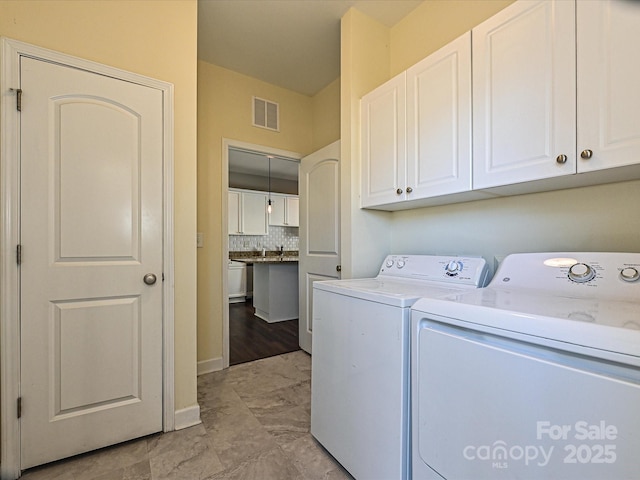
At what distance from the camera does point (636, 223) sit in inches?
47.1

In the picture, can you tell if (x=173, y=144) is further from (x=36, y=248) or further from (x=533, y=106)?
(x=533, y=106)

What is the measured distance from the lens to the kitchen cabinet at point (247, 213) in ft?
18.9

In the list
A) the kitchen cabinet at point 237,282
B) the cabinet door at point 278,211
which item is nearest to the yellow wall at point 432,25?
the cabinet door at point 278,211

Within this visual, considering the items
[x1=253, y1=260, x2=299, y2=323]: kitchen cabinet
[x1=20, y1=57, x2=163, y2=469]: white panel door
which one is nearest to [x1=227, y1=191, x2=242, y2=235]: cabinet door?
[x1=253, y1=260, x2=299, y2=323]: kitchen cabinet

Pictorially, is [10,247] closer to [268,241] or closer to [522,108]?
[522,108]

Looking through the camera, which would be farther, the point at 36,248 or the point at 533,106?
the point at 36,248

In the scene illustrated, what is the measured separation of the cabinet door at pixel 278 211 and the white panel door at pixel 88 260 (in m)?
4.53

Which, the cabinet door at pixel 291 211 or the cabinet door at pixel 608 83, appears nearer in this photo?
the cabinet door at pixel 608 83

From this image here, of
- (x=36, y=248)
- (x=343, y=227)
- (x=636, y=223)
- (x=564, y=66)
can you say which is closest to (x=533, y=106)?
(x=564, y=66)

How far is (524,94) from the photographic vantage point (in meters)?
1.23

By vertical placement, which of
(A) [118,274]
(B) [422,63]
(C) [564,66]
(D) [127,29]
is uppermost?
(D) [127,29]

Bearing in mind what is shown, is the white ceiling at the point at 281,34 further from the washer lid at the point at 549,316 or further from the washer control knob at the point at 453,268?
the washer lid at the point at 549,316

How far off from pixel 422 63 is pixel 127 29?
169cm

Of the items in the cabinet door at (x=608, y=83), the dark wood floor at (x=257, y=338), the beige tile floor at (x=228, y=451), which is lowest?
the dark wood floor at (x=257, y=338)
